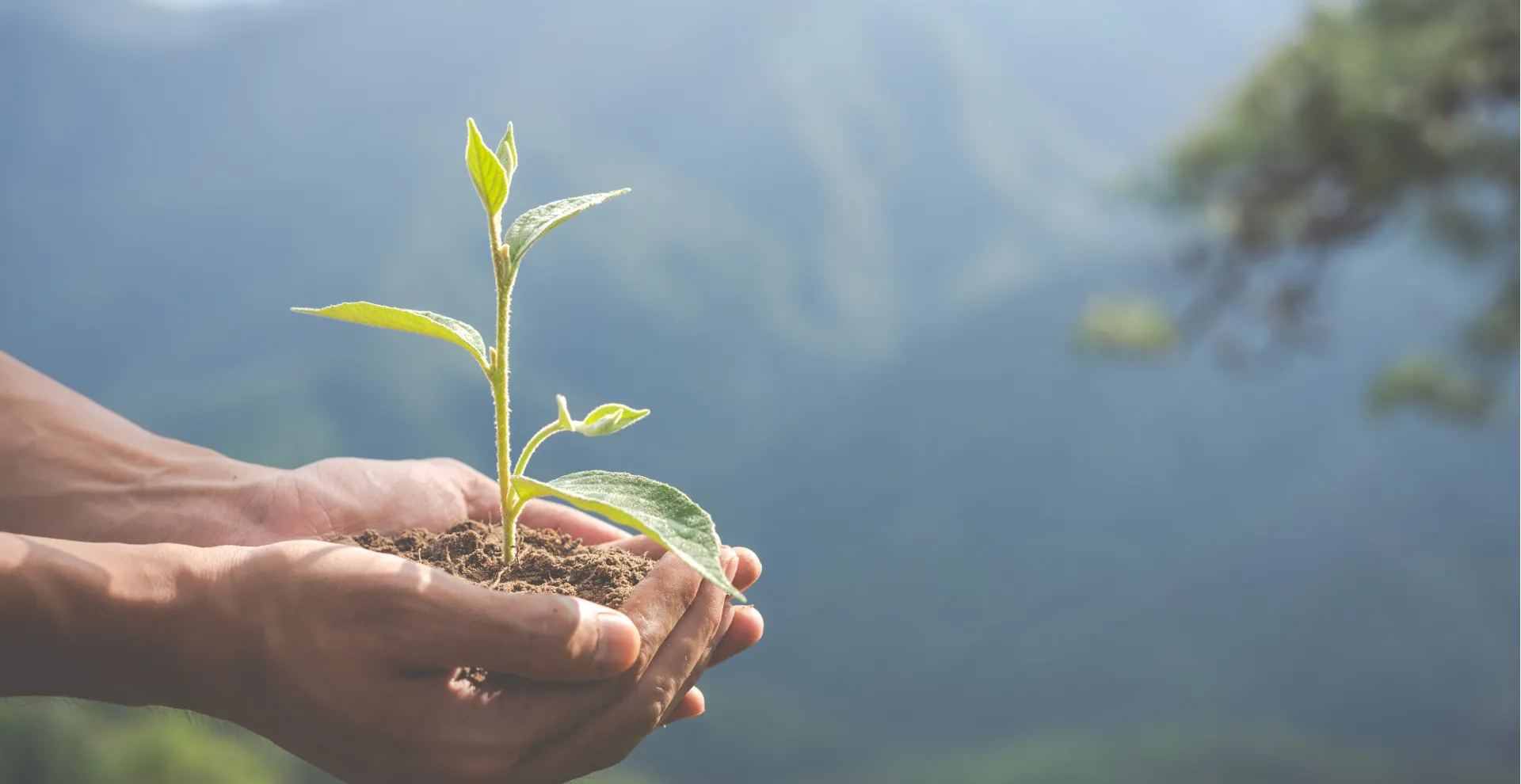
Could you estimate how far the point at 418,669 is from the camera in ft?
3.60

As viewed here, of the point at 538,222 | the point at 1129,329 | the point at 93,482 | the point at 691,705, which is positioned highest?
the point at 1129,329

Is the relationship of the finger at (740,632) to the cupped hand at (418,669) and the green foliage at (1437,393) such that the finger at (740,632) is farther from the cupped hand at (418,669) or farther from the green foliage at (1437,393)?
the green foliage at (1437,393)

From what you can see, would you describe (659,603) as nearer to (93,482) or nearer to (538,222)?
(538,222)

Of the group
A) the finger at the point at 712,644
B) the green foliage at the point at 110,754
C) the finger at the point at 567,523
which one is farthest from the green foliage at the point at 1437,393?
the green foliage at the point at 110,754

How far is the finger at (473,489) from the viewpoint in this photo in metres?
1.70

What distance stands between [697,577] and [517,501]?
0.90 ft

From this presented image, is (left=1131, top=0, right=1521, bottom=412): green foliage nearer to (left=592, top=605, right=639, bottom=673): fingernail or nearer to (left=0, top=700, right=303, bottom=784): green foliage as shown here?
(left=592, top=605, right=639, bottom=673): fingernail

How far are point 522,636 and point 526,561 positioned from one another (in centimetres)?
32

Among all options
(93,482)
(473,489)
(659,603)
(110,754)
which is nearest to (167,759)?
(110,754)

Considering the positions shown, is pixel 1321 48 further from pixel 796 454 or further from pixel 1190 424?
pixel 1190 424

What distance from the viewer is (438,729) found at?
108 cm

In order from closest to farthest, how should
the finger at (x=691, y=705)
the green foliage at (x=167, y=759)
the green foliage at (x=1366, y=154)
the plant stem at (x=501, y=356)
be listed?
the plant stem at (x=501, y=356), the finger at (x=691, y=705), the green foliage at (x=1366, y=154), the green foliage at (x=167, y=759)

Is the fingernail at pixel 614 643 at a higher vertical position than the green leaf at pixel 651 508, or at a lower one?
lower

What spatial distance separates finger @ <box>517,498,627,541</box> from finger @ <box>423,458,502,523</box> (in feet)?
0.23
